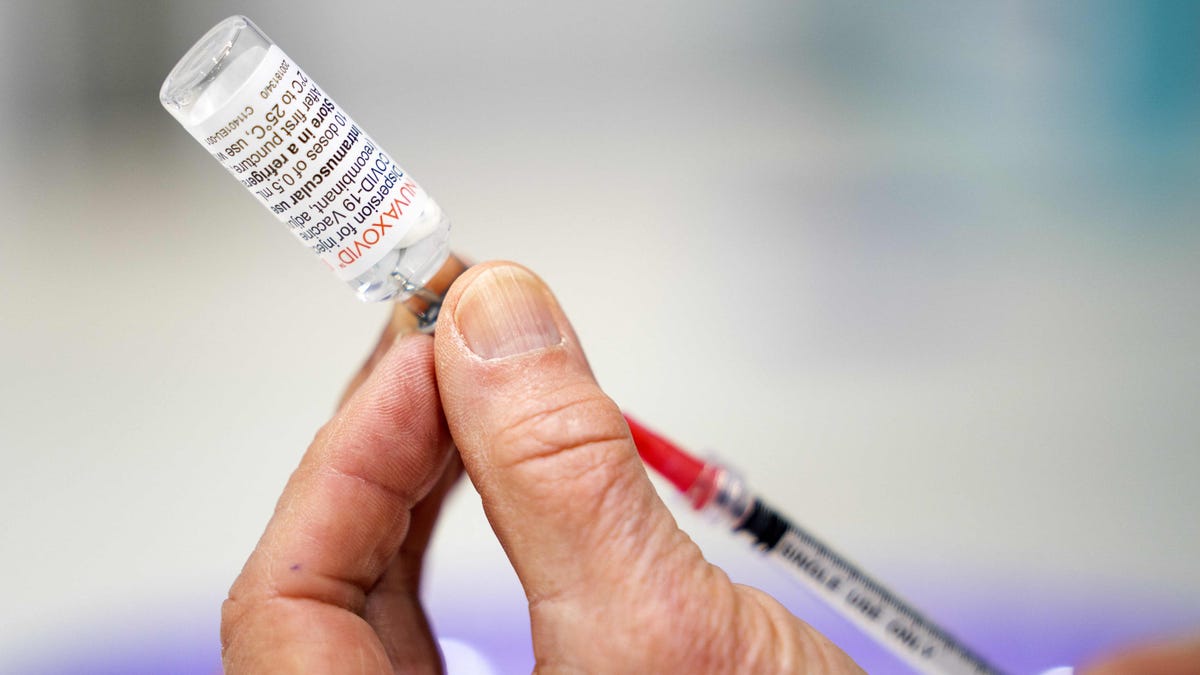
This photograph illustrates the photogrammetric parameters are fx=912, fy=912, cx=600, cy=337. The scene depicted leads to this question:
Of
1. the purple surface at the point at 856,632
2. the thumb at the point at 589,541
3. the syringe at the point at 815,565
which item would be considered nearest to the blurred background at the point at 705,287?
the purple surface at the point at 856,632

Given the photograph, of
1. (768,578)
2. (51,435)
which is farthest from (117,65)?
(768,578)

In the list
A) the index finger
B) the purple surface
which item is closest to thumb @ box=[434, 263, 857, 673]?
the index finger

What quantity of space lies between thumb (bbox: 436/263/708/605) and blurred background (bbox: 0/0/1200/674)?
1.63ft

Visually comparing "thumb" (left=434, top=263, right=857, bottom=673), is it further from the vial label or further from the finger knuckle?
the vial label

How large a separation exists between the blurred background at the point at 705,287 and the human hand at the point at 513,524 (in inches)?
15.9

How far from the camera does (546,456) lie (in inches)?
23.5

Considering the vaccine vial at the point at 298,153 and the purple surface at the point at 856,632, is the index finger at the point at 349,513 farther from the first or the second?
the purple surface at the point at 856,632

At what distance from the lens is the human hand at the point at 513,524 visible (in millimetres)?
578

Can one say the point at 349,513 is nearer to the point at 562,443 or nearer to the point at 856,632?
the point at 562,443

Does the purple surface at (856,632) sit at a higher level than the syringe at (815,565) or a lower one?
lower

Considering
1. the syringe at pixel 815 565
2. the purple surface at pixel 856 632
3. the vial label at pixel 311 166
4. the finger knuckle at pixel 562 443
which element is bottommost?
the purple surface at pixel 856 632

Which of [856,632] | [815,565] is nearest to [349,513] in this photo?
[815,565]

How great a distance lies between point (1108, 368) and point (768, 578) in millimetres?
588

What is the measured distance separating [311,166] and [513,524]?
11.1 inches
